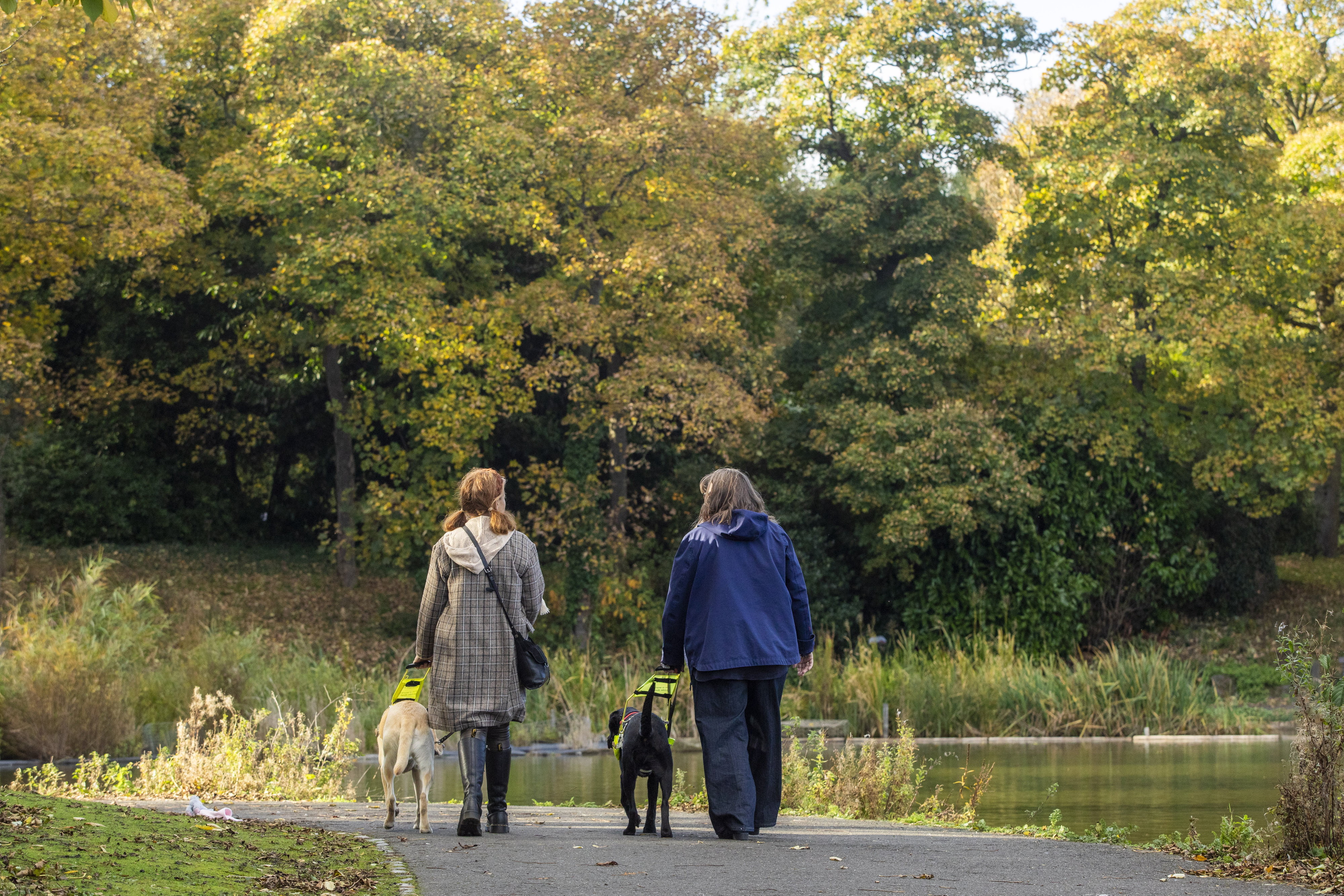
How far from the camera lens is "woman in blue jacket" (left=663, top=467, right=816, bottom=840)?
22.2ft

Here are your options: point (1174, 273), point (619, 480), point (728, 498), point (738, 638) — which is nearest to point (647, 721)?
point (738, 638)

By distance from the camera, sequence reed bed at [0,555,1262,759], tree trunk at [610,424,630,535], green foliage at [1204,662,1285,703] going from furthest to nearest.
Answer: tree trunk at [610,424,630,535] → green foliage at [1204,662,1285,703] → reed bed at [0,555,1262,759]

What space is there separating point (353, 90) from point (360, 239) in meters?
2.38

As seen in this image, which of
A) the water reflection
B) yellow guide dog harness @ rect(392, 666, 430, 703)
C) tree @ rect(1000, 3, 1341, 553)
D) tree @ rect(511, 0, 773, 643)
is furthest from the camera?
tree @ rect(1000, 3, 1341, 553)

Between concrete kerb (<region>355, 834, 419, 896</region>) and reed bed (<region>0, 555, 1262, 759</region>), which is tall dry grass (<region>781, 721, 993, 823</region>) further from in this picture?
reed bed (<region>0, 555, 1262, 759</region>)

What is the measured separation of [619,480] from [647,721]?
54.1 feet

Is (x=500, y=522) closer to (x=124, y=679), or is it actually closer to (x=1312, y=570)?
(x=124, y=679)

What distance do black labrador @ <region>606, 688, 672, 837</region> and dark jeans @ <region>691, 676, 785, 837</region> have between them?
0.18 meters

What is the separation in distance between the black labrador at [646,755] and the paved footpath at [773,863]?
190 mm

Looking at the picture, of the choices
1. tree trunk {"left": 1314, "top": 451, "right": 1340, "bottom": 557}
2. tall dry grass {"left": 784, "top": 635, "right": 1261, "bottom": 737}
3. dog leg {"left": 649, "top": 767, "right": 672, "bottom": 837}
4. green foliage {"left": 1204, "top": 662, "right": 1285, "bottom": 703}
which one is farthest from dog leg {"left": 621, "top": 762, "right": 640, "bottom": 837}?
tree trunk {"left": 1314, "top": 451, "right": 1340, "bottom": 557}

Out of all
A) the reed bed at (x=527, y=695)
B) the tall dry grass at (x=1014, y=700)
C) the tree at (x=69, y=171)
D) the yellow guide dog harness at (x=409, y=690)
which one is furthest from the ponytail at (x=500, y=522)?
the tree at (x=69, y=171)

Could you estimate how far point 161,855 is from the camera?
209 inches

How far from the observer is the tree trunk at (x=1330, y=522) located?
31.9 metres

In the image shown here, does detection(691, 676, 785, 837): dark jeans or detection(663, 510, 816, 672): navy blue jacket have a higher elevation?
detection(663, 510, 816, 672): navy blue jacket
